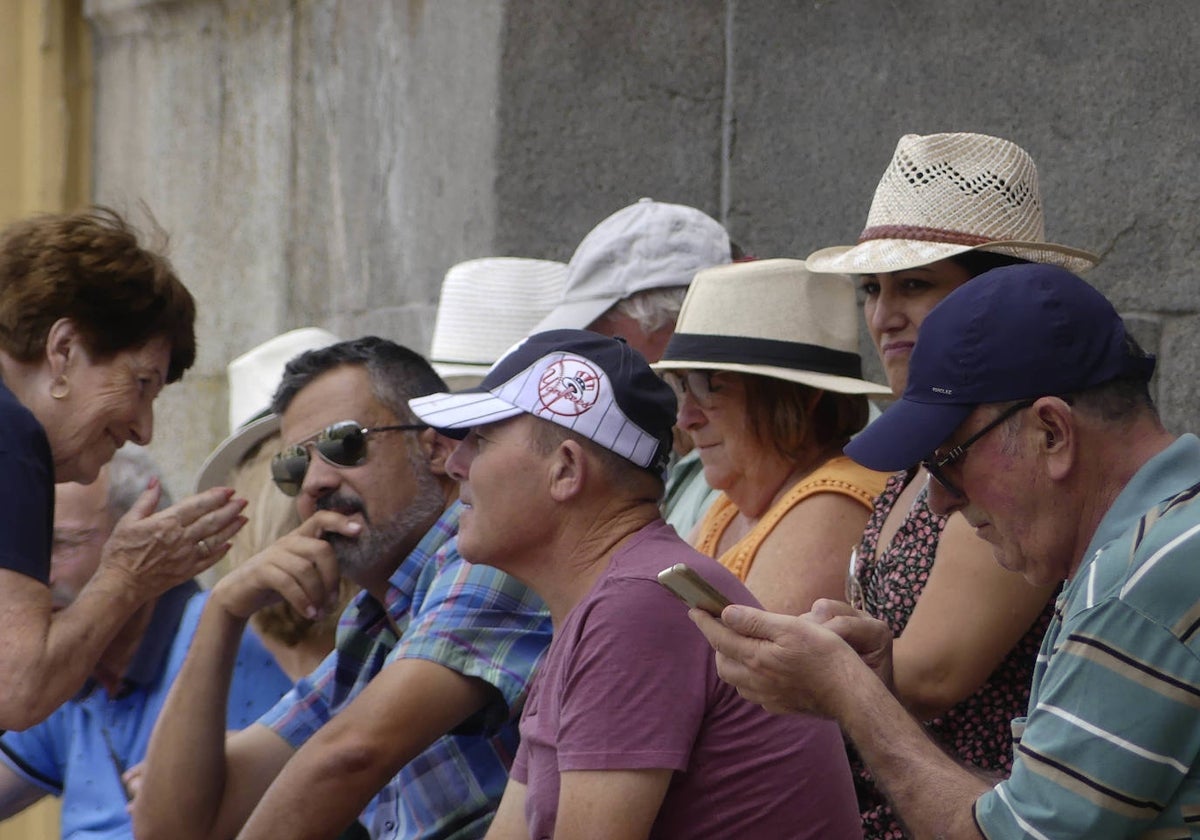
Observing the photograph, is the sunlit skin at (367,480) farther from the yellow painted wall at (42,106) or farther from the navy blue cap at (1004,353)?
the yellow painted wall at (42,106)

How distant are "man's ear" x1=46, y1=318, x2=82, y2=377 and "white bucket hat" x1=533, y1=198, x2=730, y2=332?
102cm

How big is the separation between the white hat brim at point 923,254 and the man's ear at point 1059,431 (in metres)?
1.01

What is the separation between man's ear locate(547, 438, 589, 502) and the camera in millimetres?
2867

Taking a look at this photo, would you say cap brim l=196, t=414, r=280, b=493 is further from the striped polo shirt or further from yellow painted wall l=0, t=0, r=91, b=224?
yellow painted wall l=0, t=0, r=91, b=224

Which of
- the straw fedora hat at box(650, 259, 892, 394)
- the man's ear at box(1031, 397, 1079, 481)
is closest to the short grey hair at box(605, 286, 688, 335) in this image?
the straw fedora hat at box(650, 259, 892, 394)

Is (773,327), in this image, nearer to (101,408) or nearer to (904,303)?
(904,303)

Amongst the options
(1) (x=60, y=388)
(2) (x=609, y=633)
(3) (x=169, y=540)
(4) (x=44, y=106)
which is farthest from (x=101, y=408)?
(4) (x=44, y=106)

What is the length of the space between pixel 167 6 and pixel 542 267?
3105 mm

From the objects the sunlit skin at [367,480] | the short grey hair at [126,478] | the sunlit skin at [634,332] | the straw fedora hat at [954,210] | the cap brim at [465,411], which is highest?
the straw fedora hat at [954,210]

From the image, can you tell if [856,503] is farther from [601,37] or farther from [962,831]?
[601,37]

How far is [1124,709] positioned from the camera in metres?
1.92

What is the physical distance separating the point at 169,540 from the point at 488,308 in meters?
1.28

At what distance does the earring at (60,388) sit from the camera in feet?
12.0

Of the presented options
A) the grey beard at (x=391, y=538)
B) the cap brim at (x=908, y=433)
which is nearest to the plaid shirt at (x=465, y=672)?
the grey beard at (x=391, y=538)
